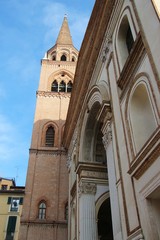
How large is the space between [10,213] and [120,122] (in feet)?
66.3

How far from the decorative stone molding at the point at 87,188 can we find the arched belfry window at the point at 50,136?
32.0ft

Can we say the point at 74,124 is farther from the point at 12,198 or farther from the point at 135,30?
the point at 12,198

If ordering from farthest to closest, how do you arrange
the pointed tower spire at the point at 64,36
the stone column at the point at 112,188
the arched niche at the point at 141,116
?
the pointed tower spire at the point at 64,36 < the stone column at the point at 112,188 < the arched niche at the point at 141,116

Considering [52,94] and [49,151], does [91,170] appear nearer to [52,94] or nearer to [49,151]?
[49,151]

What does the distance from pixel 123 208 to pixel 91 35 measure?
7.91 m

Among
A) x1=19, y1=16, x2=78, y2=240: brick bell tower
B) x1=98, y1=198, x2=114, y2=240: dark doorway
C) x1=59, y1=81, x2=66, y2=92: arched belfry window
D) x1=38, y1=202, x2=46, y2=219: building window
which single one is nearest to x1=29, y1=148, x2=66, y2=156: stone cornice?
x1=19, y1=16, x2=78, y2=240: brick bell tower

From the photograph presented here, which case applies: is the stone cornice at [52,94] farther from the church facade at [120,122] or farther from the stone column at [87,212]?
the stone column at [87,212]

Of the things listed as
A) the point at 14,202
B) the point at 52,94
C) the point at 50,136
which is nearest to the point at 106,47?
the point at 50,136

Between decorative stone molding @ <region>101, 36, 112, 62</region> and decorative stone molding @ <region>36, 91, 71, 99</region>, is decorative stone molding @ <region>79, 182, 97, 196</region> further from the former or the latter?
decorative stone molding @ <region>36, 91, 71, 99</region>

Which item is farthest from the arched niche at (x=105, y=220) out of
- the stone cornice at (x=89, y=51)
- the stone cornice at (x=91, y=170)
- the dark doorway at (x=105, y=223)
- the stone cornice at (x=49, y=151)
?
the stone cornice at (x=49, y=151)

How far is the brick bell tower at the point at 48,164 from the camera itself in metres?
17.3

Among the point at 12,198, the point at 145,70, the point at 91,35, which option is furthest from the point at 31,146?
the point at 145,70

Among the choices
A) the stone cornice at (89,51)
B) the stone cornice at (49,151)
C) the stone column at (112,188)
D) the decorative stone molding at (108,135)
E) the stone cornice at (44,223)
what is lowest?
the stone column at (112,188)

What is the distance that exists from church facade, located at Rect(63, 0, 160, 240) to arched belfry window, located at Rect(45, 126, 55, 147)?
7.64 metres
